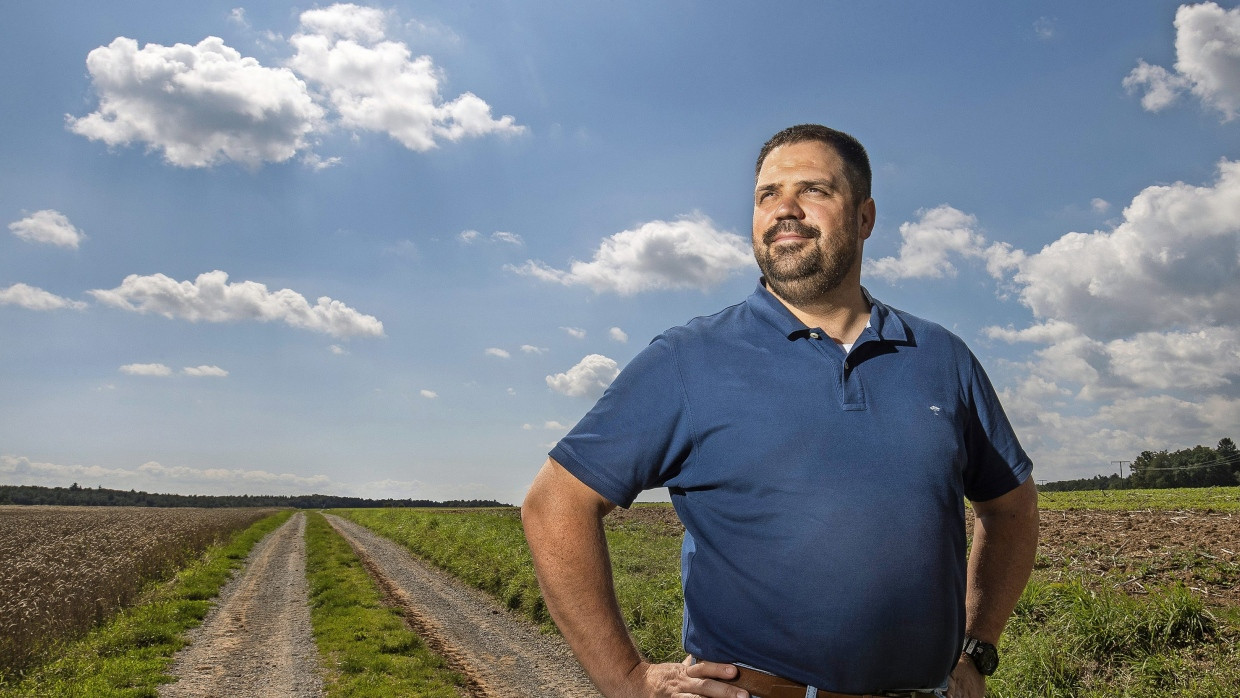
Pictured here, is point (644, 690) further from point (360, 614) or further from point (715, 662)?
point (360, 614)

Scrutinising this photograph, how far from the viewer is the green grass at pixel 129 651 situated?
9812 mm

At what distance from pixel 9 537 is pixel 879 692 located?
35664 millimetres

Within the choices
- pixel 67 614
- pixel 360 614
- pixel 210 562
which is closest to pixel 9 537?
pixel 210 562

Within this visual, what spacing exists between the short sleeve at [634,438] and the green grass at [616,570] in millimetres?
8297

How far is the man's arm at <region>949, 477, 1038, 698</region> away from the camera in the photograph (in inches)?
99.6

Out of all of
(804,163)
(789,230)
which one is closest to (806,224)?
(789,230)

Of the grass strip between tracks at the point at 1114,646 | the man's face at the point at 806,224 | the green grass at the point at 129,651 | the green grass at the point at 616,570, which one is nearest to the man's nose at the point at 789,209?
the man's face at the point at 806,224

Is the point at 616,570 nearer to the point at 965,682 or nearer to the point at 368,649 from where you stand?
the point at 368,649

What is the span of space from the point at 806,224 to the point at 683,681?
1288 millimetres

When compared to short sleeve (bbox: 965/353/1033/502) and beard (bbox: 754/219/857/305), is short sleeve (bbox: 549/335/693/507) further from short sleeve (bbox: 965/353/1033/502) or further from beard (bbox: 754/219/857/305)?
short sleeve (bbox: 965/353/1033/502)

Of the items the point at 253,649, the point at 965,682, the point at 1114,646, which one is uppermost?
the point at 965,682

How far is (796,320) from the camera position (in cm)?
222

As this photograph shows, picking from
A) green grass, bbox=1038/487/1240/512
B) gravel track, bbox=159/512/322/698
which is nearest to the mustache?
gravel track, bbox=159/512/322/698

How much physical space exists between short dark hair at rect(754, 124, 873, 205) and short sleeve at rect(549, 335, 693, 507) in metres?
0.84
